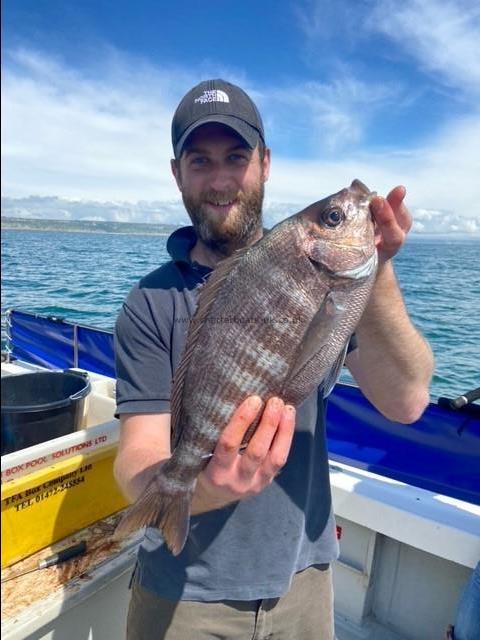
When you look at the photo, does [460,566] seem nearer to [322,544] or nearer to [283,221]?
[322,544]

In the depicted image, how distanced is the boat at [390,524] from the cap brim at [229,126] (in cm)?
160

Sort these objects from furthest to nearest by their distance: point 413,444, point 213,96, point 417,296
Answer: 1. point 417,296
2. point 413,444
3. point 213,96

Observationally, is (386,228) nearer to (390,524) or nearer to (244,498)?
(244,498)

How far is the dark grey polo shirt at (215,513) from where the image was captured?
6.12ft

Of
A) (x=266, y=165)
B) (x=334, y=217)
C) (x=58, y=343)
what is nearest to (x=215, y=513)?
(x=334, y=217)

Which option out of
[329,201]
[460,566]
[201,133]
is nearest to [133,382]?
[329,201]

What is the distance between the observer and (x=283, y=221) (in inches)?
73.3

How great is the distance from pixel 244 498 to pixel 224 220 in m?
1.22

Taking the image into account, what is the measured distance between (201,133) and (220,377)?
1.23 metres

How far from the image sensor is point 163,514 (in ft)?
5.30

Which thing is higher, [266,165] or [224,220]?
[266,165]

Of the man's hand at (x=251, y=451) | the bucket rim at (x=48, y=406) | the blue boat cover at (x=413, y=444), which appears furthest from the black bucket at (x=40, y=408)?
the blue boat cover at (x=413, y=444)

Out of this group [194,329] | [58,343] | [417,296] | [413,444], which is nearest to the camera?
[194,329]

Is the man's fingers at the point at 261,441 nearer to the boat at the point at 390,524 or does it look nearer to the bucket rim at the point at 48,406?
the boat at the point at 390,524
